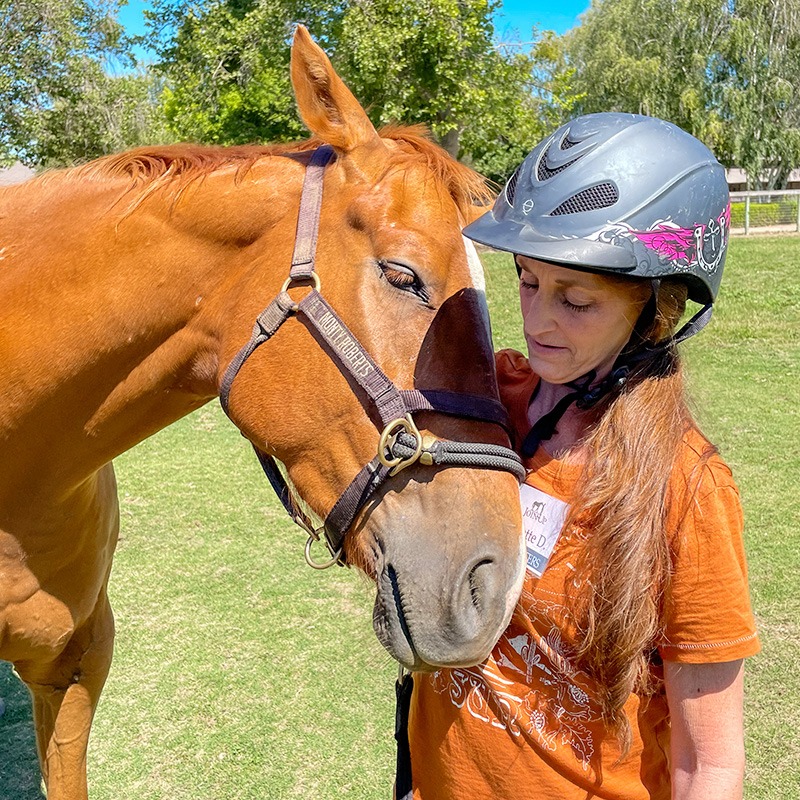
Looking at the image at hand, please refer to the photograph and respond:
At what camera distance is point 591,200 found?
60.1 inches

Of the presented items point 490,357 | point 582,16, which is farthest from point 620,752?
point 582,16

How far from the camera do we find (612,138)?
1.57m

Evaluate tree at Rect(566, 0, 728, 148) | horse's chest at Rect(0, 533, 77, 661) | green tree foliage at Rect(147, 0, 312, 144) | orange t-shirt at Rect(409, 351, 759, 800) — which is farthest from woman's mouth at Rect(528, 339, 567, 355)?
tree at Rect(566, 0, 728, 148)

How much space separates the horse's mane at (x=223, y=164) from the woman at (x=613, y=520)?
12 cm

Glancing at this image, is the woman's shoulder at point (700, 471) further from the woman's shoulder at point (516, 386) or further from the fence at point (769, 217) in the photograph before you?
the fence at point (769, 217)

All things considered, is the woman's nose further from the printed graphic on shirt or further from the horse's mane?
the printed graphic on shirt

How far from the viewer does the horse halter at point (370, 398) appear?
1499mm

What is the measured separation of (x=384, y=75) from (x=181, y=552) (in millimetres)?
14531

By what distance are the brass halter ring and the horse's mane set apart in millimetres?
529

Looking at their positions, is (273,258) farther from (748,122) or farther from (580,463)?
(748,122)

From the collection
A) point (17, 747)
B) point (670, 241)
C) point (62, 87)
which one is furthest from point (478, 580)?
point (62, 87)

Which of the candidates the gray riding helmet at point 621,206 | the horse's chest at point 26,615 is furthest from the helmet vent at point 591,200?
the horse's chest at point 26,615

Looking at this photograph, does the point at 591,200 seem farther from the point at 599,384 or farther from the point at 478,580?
the point at 478,580

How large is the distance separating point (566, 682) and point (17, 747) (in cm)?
303
